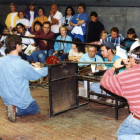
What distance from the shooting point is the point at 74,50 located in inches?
363

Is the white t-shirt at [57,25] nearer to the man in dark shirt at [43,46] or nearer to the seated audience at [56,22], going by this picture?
the seated audience at [56,22]

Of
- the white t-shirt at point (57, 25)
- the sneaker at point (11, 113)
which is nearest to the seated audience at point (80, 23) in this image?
the white t-shirt at point (57, 25)

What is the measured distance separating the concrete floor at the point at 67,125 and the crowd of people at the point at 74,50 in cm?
29

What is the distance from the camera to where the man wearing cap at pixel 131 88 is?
12.3ft

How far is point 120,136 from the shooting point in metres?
4.06

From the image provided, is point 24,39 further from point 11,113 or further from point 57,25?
point 11,113

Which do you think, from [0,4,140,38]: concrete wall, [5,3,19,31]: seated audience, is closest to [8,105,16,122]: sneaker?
[0,4,140,38]: concrete wall

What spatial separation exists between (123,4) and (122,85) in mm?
7146

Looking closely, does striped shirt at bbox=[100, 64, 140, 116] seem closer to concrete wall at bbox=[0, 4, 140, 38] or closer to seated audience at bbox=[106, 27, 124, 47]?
seated audience at bbox=[106, 27, 124, 47]

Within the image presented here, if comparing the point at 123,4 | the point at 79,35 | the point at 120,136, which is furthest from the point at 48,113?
the point at 123,4

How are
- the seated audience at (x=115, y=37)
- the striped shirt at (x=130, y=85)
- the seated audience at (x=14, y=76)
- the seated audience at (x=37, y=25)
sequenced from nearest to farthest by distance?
1. the striped shirt at (x=130, y=85)
2. the seated audience at (x=14, y=76)
3. the seated audience at (x=115, y=37)
4. the seated audience at (x=37, y=25)

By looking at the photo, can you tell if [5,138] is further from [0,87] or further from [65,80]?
[65,80]

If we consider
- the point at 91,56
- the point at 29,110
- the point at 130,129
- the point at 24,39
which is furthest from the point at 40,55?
the point at 130,129

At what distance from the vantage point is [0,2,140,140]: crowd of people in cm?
386
